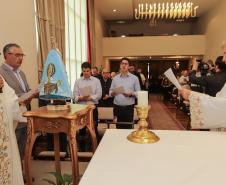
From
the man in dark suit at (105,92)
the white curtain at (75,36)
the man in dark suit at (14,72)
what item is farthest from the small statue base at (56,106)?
the white curtain at (75,36)

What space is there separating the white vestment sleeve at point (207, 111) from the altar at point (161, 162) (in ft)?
0.33

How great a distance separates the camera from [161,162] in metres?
1.19

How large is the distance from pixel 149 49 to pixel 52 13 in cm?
702

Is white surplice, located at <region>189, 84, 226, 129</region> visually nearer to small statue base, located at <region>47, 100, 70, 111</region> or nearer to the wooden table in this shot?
the wooden table

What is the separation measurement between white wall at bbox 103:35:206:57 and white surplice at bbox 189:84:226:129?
949cm

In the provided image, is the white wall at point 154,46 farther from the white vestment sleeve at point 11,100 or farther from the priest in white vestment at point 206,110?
the priest in white vestment at point 206,110

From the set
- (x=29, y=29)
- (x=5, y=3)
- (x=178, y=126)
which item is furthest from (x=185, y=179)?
(x=178, y=126)

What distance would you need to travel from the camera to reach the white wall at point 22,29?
3.13 m

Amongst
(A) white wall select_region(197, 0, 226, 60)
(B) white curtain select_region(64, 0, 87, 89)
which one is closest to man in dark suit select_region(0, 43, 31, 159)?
(B) white curtain select_region(64, 0, 87, 89)

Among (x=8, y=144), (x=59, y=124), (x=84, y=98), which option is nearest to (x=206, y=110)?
(x=59, y=124)

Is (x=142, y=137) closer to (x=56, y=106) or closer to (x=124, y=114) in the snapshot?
(x=56, y=106)

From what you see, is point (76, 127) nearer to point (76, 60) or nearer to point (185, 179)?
point (185, 179)

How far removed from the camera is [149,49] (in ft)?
36.1

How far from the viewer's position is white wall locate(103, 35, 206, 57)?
1082 cm
